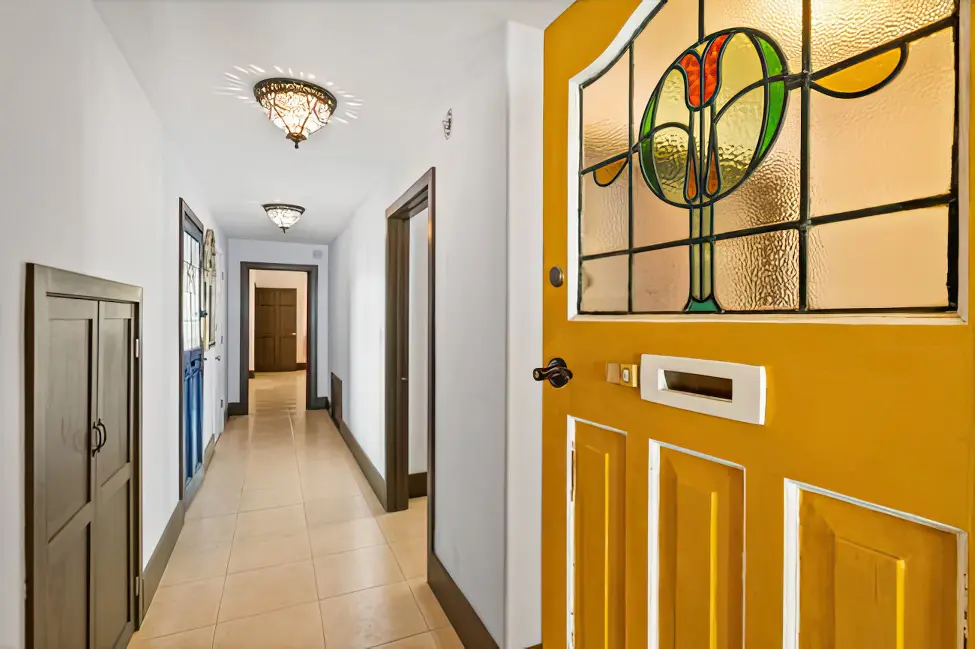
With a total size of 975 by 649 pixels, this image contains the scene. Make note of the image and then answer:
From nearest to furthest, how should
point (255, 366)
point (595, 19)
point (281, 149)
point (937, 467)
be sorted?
1. point (937, 467)
2. point (595, 19)
3. point (281, 149)
4. point (255, 366)

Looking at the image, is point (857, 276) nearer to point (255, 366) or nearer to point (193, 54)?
point (193, 54)

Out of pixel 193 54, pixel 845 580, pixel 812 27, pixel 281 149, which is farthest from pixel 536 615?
pixel 281 149

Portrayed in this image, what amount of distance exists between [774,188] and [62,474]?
1.91 meters

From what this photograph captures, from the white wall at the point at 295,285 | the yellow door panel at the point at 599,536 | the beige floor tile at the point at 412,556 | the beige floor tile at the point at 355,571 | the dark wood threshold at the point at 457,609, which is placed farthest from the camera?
the white wall at the point at 295,285

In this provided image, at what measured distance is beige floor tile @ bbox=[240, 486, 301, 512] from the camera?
136 inches

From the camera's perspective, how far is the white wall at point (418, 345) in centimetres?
364

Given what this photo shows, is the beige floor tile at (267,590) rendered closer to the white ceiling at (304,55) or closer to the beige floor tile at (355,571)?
the beige floor tile at (355,571)

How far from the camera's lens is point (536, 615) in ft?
5.67

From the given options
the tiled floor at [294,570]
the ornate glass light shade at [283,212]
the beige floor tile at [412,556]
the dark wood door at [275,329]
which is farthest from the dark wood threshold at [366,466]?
the dark wood door at [275,329]

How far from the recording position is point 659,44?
92 cm

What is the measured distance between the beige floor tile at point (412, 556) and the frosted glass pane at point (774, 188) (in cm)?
244

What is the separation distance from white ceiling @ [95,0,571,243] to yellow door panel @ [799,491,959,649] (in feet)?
5.37

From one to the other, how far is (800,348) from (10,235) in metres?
1.62

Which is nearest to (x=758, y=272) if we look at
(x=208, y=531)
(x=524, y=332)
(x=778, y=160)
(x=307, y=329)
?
(x=778, y=160)
